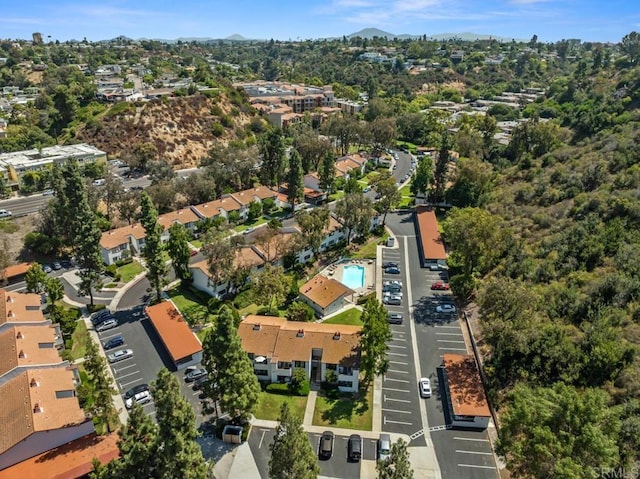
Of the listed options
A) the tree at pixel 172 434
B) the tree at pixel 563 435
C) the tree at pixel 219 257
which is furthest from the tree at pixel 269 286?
the tree at pixel 563 435

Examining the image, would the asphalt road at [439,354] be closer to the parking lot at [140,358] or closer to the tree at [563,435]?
the tree at [563,435]

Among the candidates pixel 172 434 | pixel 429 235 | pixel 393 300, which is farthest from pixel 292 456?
pixel 429 235

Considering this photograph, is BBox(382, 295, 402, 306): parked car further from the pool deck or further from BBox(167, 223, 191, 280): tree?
BBox(167, 223, 191, 280): tree

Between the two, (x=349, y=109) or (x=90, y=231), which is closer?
(x=90, y=231)

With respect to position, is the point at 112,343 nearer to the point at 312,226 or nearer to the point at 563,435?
the point at 312,226

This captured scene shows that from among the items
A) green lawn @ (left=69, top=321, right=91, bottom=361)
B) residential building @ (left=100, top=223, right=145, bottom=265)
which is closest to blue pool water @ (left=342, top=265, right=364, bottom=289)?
residential building @ (left=100, top=223, right=145, bottom=265)

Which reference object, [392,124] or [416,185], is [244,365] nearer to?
[416,185]

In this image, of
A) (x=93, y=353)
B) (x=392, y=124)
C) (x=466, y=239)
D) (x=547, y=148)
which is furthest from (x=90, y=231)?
(x=547, y=148)
